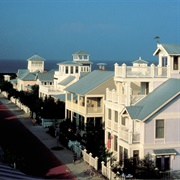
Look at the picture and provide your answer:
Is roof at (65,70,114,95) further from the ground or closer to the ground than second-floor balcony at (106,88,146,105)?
further from the ground

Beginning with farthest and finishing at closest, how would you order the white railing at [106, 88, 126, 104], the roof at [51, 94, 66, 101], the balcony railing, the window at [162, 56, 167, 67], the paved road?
the roof at [51, 94, 66, 101] < the window at [162, 56, 167, 67] < the white railing at [106, 88, 126, 104] < the paved road < the balcony railing

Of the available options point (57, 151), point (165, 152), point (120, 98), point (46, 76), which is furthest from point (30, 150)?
point (46, 76)

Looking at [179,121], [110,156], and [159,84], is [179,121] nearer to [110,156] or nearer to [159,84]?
[159,84]

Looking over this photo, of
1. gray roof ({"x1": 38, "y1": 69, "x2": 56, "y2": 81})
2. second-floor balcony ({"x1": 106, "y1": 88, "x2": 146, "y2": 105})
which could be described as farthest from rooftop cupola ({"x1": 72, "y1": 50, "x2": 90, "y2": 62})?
second-floor balcony ({"x1": 106, "y1": 88, "x2": 146, "y2": 105})

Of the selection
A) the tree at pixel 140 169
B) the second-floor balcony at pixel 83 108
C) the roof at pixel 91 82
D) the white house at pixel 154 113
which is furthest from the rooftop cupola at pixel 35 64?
the tree at pixel 140 169

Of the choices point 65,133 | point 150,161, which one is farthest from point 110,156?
point 65,133

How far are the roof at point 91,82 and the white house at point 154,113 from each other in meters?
9.71

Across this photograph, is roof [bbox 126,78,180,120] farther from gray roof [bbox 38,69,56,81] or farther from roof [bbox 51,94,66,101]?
gray roof [bbox 38,69,56,81]

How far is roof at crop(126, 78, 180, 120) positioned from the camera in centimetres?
2434

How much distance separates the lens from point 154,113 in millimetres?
24250

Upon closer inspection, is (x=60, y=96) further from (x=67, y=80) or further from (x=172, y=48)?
(x=172, y=48)

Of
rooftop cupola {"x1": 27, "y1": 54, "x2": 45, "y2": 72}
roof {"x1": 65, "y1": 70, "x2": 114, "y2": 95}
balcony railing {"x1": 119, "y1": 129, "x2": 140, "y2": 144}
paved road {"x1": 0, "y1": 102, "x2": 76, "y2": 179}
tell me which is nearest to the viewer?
balcony railing {"x1": 119, "y1": 129, "x2": 140, "y2": 144}

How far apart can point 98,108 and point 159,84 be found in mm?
11959

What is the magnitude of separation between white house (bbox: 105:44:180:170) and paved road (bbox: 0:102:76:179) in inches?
181
